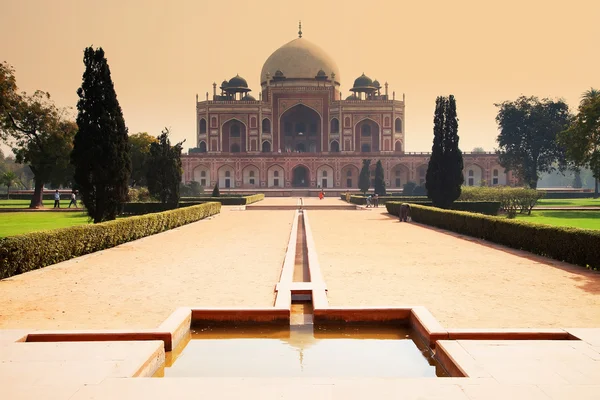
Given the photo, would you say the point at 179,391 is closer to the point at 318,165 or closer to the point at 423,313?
the point at 423,313

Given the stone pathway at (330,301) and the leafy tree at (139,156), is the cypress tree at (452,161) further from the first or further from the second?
the leafy tree at (139,156)

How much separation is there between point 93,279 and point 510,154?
4278cm

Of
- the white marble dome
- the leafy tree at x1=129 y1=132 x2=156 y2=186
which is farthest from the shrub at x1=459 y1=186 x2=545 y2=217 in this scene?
the white marble dome

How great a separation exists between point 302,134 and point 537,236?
59740 mm

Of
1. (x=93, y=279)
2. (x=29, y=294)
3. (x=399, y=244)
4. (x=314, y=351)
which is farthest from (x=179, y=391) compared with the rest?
(x=399, y=244)

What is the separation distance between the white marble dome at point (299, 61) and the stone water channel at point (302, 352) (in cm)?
6244

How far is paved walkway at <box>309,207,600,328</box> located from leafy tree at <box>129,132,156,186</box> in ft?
76.7

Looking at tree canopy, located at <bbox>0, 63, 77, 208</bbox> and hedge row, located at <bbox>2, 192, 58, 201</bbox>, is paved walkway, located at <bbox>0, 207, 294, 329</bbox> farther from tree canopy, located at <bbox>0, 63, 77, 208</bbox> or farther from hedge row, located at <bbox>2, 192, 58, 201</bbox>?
hedge row, located at <bbox>2, 192, 58, 201</bbox>

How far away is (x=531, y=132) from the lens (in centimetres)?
4409

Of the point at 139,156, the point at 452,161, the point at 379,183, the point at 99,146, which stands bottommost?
the point at 379,183

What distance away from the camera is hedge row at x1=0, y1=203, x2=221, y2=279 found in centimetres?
848

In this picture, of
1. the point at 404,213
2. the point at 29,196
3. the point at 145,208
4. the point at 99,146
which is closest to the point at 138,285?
the point at 99,146

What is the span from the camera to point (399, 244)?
12.5 metres

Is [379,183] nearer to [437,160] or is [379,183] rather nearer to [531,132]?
[531,132]
